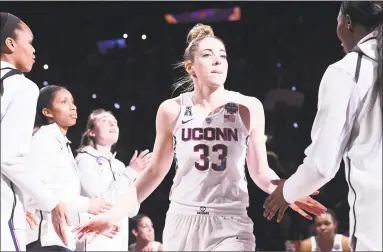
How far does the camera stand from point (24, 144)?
3.38m

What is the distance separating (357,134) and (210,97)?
1362mm

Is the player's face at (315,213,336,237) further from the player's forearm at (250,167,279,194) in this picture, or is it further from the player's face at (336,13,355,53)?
the player's face at (336,13,355,53)

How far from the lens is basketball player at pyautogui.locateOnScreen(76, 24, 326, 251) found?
13.0ft

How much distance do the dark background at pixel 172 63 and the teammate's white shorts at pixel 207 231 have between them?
4.66 m

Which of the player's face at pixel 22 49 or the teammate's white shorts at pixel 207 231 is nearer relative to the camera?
the player's face at pixel 22 49

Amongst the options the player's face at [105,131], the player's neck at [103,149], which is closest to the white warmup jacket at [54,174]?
the player's neck at [103,149]

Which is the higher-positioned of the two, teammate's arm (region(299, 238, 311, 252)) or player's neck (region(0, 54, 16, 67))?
player's neck (region(0, 54, 16, 67))

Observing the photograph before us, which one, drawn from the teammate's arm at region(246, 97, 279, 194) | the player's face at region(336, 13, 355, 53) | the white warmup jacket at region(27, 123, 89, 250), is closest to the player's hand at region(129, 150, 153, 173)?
the white warmup jacket at region(27, 123, 89, 250)

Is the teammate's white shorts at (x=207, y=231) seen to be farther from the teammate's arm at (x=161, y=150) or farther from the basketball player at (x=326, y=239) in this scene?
the basketball player at (x=326, y=239)

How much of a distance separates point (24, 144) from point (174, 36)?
5523 mm

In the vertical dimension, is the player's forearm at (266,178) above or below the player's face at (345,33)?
below

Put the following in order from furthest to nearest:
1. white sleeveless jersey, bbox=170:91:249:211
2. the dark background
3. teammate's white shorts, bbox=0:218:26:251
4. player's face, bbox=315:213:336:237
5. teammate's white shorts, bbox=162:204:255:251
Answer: the dark background, player's face, bbox=315:213:336:237, white sleeveless jersey, bbox=170:91:249:211, teammate's white shorts, bbox=162:204:255:251, teammate's white shorts, bbox=0:218:26:251

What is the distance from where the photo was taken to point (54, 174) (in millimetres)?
5168

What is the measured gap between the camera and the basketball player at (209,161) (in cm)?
397
